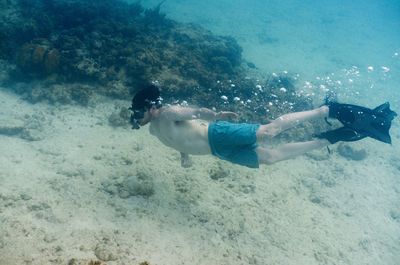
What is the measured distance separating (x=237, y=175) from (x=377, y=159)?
680cm

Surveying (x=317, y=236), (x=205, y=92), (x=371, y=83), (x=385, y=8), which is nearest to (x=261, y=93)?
(x=205, y=92)

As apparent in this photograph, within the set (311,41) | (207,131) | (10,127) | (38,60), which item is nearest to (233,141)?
(207,131)

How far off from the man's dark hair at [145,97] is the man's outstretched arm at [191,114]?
0.39 metres

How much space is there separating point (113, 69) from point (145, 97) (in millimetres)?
6208

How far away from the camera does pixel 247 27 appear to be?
29609 mm

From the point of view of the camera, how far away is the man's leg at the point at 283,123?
21.6ft

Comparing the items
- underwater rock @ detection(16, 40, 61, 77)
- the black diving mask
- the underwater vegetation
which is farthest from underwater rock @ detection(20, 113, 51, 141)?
the black diving mask

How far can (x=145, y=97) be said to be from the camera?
5590mm

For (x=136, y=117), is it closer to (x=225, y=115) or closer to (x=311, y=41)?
(x=225, y=115)

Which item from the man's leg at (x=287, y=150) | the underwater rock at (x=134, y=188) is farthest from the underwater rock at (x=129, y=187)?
the man's leg at (x=287, y=150)

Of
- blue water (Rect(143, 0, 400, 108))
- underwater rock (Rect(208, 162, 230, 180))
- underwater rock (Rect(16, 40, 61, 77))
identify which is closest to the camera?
underwater rock (Rect(208, 162, 230, 180))

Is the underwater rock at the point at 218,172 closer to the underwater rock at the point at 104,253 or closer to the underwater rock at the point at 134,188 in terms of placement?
the underwater rock at the point at 134,188

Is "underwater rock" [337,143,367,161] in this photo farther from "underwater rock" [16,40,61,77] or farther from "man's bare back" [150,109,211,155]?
"underwater rock" [16,40,61,77]

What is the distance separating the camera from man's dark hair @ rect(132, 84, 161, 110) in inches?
218
